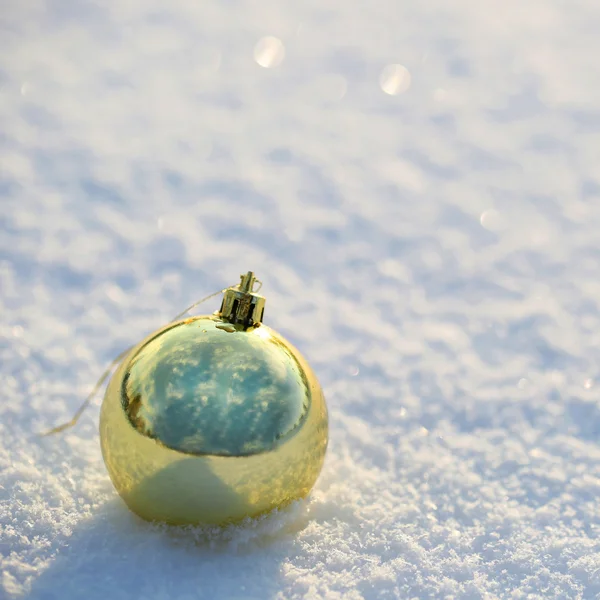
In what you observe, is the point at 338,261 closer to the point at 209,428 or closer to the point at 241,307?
the point at 241,307

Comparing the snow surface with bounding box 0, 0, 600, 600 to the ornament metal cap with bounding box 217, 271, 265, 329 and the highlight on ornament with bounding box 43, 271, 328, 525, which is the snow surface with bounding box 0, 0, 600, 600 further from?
the ornament metal cap with bounding box 217, 271, 265, 329

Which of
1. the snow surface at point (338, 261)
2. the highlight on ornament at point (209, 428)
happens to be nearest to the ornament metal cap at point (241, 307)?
the highlight on ornament at point (209, 428)

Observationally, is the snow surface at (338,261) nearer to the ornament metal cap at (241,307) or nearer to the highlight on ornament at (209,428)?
the highlight on ornament at (209,428)

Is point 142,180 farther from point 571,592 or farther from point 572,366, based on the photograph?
point 571,592

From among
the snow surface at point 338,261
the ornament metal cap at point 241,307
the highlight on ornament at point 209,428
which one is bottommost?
the snow surface at point 338,261

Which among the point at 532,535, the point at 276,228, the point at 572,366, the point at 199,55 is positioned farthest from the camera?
the point at 199,55

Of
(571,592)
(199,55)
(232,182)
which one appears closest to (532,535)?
(571,592)
